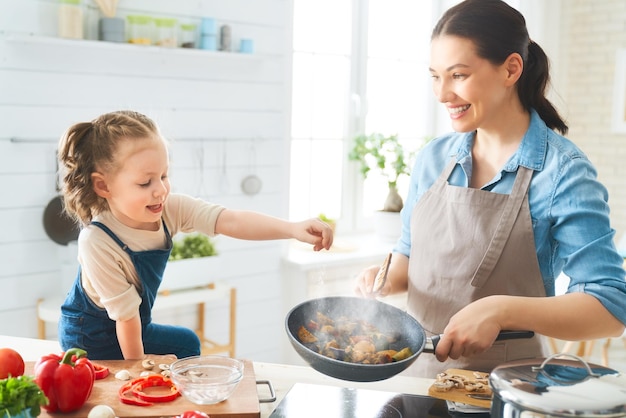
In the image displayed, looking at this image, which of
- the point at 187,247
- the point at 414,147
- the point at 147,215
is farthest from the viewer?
the point at 414,147

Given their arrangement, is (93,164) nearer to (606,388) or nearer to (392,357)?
(392,357)

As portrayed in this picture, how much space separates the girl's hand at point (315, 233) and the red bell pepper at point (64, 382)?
2.21ft

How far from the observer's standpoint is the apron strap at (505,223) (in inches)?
66.8

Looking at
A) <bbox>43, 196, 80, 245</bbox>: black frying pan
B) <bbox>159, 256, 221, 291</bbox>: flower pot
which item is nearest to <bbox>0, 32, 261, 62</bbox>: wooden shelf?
<bbox>43, 196, 80, 245</bbox>: black frying pan

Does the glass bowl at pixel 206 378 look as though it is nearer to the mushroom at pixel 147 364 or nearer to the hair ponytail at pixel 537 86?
the mushroom at pixel 147 364

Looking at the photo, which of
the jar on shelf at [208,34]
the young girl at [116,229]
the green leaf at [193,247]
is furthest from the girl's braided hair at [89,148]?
the jar on shelf at [208,34]

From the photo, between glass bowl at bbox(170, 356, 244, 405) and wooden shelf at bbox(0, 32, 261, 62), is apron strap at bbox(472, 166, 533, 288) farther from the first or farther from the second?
wooden shelf at bbox(0, 32, 261, 62)

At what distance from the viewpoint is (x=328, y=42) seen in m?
4.23

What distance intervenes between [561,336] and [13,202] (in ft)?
7.82

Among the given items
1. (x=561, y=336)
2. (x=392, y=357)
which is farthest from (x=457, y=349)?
(x=561, y=336)

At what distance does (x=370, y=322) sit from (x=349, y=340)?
0.39 feet

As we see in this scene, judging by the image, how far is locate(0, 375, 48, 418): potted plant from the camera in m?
1.13

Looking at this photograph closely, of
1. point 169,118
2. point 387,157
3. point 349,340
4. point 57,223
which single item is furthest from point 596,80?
point 349,340

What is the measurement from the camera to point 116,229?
1698 mm
